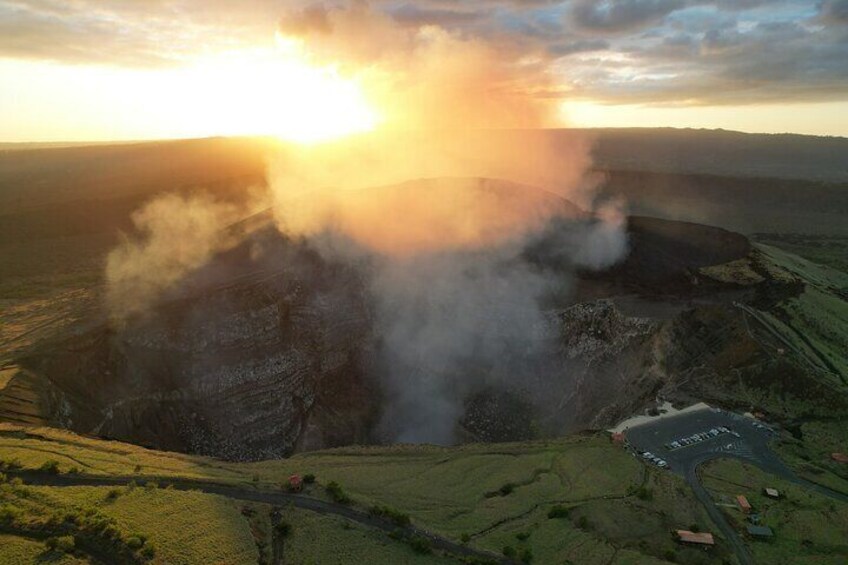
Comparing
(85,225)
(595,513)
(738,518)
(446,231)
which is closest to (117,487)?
(595,513)

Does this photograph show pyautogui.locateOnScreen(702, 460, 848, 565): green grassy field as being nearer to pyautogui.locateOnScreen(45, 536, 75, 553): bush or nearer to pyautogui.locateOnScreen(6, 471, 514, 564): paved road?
pyautogui.locateOnScreen(6, 471, 514, 564): paved road

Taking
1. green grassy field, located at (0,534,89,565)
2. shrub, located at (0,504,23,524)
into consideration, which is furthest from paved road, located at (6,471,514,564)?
green grassy field, located at (0,534,89,565)

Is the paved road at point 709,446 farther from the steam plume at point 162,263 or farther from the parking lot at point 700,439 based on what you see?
the steam plume at point 162,263

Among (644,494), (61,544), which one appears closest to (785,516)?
(644,494)

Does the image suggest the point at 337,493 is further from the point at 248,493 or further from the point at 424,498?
the point at 424,498

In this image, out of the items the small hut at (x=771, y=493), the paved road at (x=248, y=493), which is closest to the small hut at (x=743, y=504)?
the small hut at (x=771, y=493)

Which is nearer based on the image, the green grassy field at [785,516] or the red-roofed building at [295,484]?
the green grassy field at [785,516]

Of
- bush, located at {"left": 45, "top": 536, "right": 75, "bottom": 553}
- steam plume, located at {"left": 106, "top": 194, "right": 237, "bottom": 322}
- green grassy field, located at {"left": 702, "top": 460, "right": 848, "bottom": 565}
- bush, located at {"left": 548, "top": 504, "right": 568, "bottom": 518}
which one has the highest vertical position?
steam plume, located at {"left": 106, "top": 194, "right": 237, "bottom": 322}
